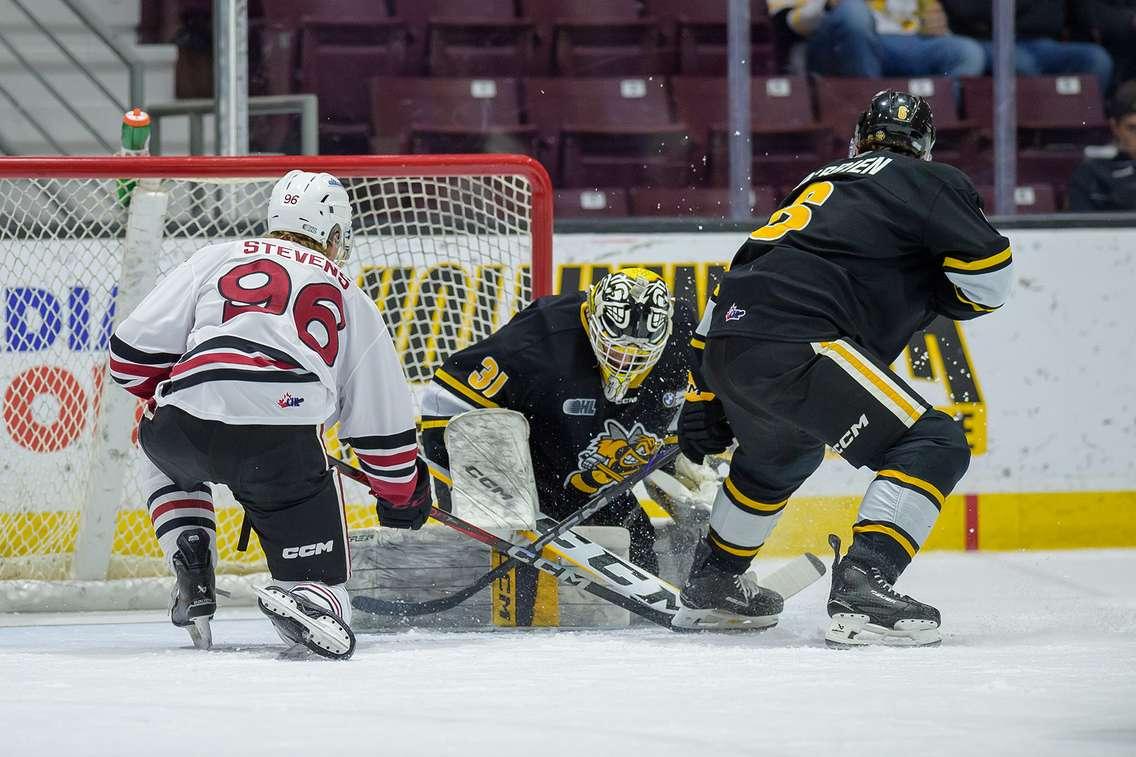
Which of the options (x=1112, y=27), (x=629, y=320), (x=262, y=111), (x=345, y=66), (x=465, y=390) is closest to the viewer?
(x=629, y=320)

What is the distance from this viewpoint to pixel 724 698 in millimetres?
2189

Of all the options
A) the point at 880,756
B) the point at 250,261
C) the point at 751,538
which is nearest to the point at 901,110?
the point at 751,538

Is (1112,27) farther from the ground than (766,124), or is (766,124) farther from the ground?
(1112,27)

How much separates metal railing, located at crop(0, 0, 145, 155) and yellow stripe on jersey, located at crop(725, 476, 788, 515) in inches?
106

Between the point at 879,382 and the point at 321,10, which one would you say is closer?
the point at 879,382

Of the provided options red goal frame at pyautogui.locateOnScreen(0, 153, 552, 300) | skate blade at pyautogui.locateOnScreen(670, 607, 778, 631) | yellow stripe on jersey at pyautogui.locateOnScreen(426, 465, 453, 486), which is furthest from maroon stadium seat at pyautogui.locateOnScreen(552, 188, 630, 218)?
skate blade at pyautogui.locateOnScreen(670, 607, 778, 631)

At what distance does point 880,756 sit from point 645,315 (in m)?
1.58

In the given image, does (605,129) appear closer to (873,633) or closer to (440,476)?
(440,476)

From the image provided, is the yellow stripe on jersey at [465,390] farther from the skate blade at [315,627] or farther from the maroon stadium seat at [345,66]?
the maroon stadium seat at [345,66]

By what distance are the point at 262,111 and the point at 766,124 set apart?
1545mm

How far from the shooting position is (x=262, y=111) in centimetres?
459

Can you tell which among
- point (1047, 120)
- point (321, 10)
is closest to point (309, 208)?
point (321, 10)

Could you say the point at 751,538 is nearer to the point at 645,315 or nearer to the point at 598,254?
the point at 645,315

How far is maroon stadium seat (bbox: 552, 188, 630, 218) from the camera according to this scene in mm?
4754
